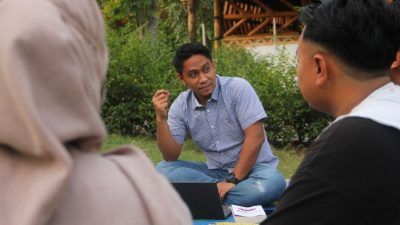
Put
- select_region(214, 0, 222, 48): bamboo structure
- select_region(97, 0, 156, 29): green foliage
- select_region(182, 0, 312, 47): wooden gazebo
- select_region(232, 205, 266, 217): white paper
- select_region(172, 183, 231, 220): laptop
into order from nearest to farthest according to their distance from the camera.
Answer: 1. select_region(172, 183, 231, 220): laptop
2. select_region(232, 205, 266, 217): white paper
3. select_region(182, 0, 312, 47): wooden gazebo
4. select_region(214, 0, 222, 48): bamboo structure
5. select_region(97, 0, 156, 29): green foliage

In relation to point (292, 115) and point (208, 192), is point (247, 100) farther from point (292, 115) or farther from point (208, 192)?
point (292, 115)

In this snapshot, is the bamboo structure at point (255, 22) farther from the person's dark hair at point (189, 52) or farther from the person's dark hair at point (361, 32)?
the person's dark hair at point (361, 32)

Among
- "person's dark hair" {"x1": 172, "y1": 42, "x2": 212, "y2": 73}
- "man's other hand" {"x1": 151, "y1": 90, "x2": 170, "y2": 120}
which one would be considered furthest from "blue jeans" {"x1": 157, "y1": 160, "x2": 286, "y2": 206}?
A: "person's dark hair" {"x1": 172, "y1": 42, "x2": 212, "y2": 73}

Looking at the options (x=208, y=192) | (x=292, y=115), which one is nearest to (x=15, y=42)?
(x=208, y=192)

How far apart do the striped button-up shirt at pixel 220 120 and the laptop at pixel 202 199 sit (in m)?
0.98

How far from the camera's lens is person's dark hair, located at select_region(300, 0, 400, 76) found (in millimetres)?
1920

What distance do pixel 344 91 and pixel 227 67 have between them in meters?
6.63

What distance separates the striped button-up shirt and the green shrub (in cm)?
301

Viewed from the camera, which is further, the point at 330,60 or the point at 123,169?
the point at 330,60

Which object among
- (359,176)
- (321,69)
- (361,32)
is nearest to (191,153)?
(321,69)

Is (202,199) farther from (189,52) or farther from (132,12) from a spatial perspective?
(132,12)

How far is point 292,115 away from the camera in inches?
289

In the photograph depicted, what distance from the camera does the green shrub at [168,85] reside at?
24.3 feet

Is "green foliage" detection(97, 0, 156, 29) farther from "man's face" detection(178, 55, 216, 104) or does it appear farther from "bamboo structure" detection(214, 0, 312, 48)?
"man's face" detection(178, 55, 216, 104)
